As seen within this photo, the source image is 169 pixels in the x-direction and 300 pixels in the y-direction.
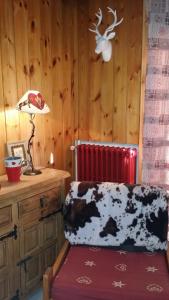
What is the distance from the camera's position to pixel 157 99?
8.36 ft

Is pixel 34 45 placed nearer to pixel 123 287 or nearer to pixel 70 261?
pixel 70 261

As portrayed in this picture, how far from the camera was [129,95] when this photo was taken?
2750 millimetres

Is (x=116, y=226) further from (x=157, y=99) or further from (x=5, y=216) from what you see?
(x=157, y=99)

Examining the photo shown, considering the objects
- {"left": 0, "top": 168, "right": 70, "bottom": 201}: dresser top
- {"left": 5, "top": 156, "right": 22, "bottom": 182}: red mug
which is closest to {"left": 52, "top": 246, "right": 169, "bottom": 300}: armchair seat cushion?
{"left": 0, "top": 168, "right": 70, "bottom": 201}: dresser top

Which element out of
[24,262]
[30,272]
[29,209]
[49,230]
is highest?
[29,209]

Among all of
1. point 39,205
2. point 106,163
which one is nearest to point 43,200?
point 39,205

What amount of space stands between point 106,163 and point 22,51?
120cm

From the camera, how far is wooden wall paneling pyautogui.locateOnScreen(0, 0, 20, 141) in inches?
87.3

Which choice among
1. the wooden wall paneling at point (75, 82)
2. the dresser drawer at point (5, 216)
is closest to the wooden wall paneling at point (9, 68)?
the dresser drawer at point (5, 216)

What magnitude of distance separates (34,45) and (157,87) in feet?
3.43

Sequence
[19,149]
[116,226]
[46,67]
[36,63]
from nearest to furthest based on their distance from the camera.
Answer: [116,226] < [19,149] < [36,63] < [46,67]

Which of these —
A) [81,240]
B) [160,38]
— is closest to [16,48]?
[160,38]

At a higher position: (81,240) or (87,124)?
(87,124)

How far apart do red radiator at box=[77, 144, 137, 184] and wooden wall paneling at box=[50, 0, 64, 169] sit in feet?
0.76
